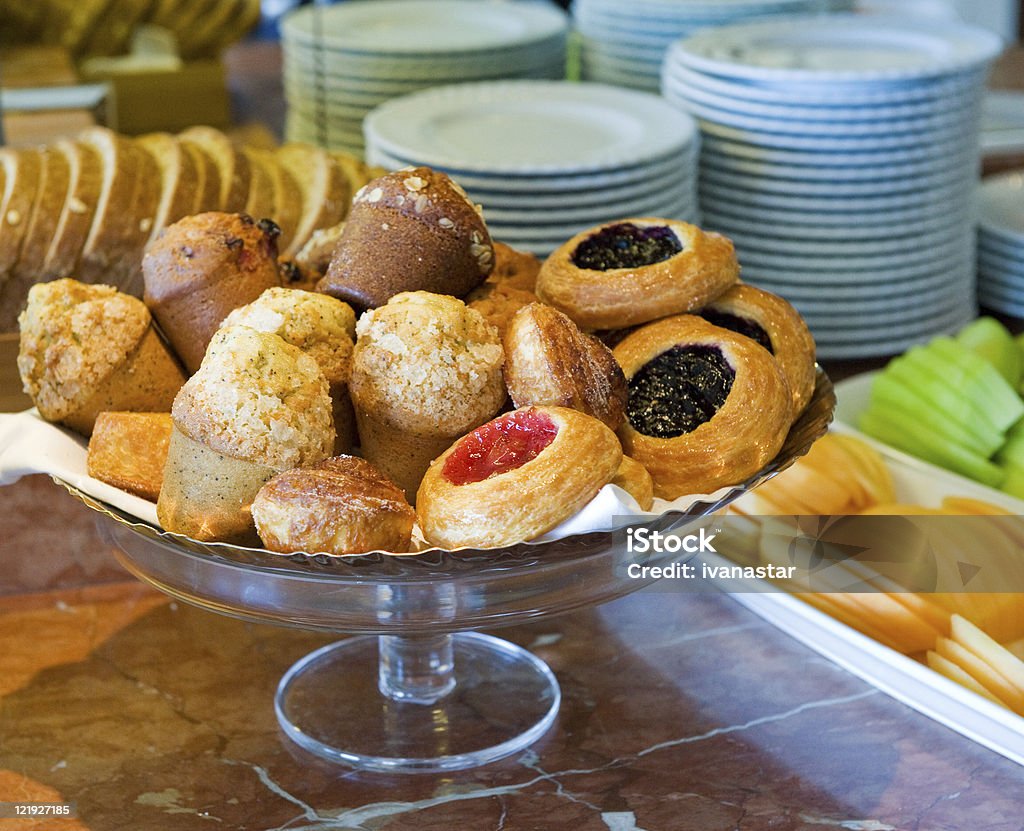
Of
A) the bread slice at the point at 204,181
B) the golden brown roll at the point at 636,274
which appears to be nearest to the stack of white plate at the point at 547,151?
the bread slice at the point at 204,181

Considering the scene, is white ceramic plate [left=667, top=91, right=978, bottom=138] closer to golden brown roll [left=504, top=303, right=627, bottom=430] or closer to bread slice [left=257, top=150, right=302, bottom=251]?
bread slice [left=257, top=150, right=302, bottom=251]

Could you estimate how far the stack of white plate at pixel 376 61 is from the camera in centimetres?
184

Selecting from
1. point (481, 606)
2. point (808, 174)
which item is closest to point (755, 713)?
point (481, 606)

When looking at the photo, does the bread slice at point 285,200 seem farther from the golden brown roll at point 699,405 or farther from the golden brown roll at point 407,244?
the golden brown roll at point 699,405

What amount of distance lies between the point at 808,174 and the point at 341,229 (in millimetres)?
758

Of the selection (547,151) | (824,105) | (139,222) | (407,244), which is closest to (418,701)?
(407,244)

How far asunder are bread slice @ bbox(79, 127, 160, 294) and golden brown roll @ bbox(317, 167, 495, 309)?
1.41 feet

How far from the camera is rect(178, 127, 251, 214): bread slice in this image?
1.35m

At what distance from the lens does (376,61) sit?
183cm

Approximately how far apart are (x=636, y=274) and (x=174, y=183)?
2.01ft

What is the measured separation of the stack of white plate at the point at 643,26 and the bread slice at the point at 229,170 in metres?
0.74

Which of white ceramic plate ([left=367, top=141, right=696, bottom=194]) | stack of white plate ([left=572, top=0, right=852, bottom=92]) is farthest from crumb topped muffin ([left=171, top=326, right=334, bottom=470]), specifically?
stack of white plate ([left=572, top=0, right=852, bottom=92])

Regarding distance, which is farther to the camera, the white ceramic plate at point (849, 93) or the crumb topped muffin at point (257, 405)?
the white ceramic plate at point (849, 93)

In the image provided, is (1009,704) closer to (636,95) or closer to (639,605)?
(639,605)
